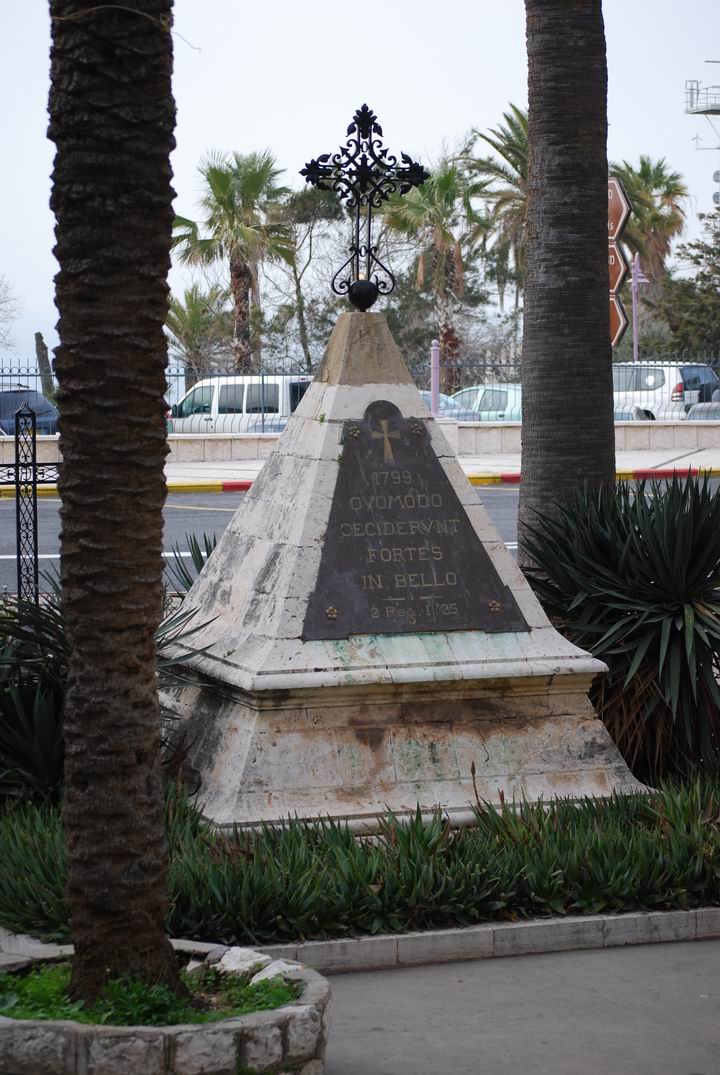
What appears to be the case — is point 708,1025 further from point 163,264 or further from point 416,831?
point 163,264

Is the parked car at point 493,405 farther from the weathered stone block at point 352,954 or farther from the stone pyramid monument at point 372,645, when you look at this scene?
the weathered stone block at point 352,954

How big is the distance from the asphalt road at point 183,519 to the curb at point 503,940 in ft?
28.9

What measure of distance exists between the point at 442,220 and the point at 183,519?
2869 cm

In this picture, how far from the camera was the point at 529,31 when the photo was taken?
30.2 ft

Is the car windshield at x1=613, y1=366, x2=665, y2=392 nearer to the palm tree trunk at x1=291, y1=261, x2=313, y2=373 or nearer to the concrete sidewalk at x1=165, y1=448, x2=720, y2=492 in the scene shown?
the concrete sidewalk at x1=165, y1=448, x2=720, y2=492

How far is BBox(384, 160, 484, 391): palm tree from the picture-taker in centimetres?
4566

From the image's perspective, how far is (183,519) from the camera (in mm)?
19547

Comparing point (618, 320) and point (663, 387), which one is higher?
point (618, 320)

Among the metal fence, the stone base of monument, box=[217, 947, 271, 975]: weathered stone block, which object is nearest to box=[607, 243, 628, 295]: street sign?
the stone base of monument

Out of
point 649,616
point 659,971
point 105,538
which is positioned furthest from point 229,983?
point 649,616

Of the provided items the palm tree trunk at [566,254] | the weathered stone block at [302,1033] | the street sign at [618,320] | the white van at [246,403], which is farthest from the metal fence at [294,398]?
the weathered stone block at [302,1033]

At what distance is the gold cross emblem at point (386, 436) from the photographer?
22.7 ft

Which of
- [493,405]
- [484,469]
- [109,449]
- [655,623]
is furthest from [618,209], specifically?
[493,405]

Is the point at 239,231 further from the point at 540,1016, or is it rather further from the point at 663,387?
the point at 540,1016
